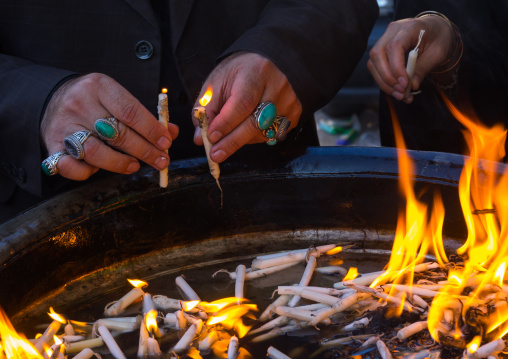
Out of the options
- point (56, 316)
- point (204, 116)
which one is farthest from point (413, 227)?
point (56, 316)

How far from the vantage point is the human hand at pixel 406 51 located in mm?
2121

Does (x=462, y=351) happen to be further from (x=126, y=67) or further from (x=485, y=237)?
(x=126, y=67)

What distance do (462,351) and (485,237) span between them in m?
0.55

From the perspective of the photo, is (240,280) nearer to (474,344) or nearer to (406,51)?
(474,344)

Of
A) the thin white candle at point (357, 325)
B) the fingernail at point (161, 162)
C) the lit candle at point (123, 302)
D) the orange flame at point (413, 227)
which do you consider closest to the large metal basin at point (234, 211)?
the orange flame at point (413, 227)

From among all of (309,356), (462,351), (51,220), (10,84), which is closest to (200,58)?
(10,84)

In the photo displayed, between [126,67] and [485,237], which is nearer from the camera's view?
[485,237]

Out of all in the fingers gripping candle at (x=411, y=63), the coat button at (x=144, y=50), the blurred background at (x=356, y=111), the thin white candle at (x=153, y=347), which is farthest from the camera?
the blurred background at (x=356, y=111)

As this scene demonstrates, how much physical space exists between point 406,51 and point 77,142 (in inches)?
53.7

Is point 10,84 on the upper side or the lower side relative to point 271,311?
upper

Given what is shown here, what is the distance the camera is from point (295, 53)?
1.85 m

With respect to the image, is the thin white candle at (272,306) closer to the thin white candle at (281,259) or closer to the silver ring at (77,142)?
the thin white candle at (281,259)

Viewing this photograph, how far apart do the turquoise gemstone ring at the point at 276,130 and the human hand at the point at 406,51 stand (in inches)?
23.6

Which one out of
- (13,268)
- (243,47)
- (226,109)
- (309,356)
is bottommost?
(309,356)
